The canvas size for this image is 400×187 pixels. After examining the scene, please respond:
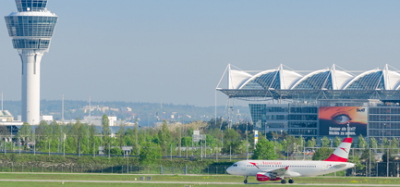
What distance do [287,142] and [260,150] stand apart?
185 feet

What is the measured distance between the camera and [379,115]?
172000mm

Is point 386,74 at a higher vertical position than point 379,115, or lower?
higher

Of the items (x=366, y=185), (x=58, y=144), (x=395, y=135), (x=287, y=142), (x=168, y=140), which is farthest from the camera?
(x=395, y=135)

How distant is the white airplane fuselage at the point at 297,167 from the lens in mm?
73750

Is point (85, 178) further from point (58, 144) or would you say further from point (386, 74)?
point (386, 74)

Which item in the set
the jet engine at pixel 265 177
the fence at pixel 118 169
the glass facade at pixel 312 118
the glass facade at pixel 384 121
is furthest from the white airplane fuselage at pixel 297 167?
the glass facade at pixel 384 121

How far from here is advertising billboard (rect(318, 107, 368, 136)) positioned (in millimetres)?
168000

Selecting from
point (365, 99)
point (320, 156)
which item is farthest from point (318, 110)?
point (320, 156)

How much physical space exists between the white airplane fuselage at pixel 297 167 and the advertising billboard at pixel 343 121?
95.7m

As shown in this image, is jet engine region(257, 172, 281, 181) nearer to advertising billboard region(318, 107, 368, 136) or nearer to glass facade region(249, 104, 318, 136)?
advertising billboard region(318, 107, 368, 136)

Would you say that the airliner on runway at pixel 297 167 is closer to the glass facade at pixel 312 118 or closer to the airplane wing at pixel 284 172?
the airplane wing at pixel 284 172

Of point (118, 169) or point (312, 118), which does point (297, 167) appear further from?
point (312, 118)

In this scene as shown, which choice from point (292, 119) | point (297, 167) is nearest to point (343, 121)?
point (292, 119)

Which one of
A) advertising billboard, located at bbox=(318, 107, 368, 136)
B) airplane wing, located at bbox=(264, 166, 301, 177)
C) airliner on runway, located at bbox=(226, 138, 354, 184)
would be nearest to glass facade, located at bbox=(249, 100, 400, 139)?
advertising billboard, located at bbox=(318, 107, 368, 136)
